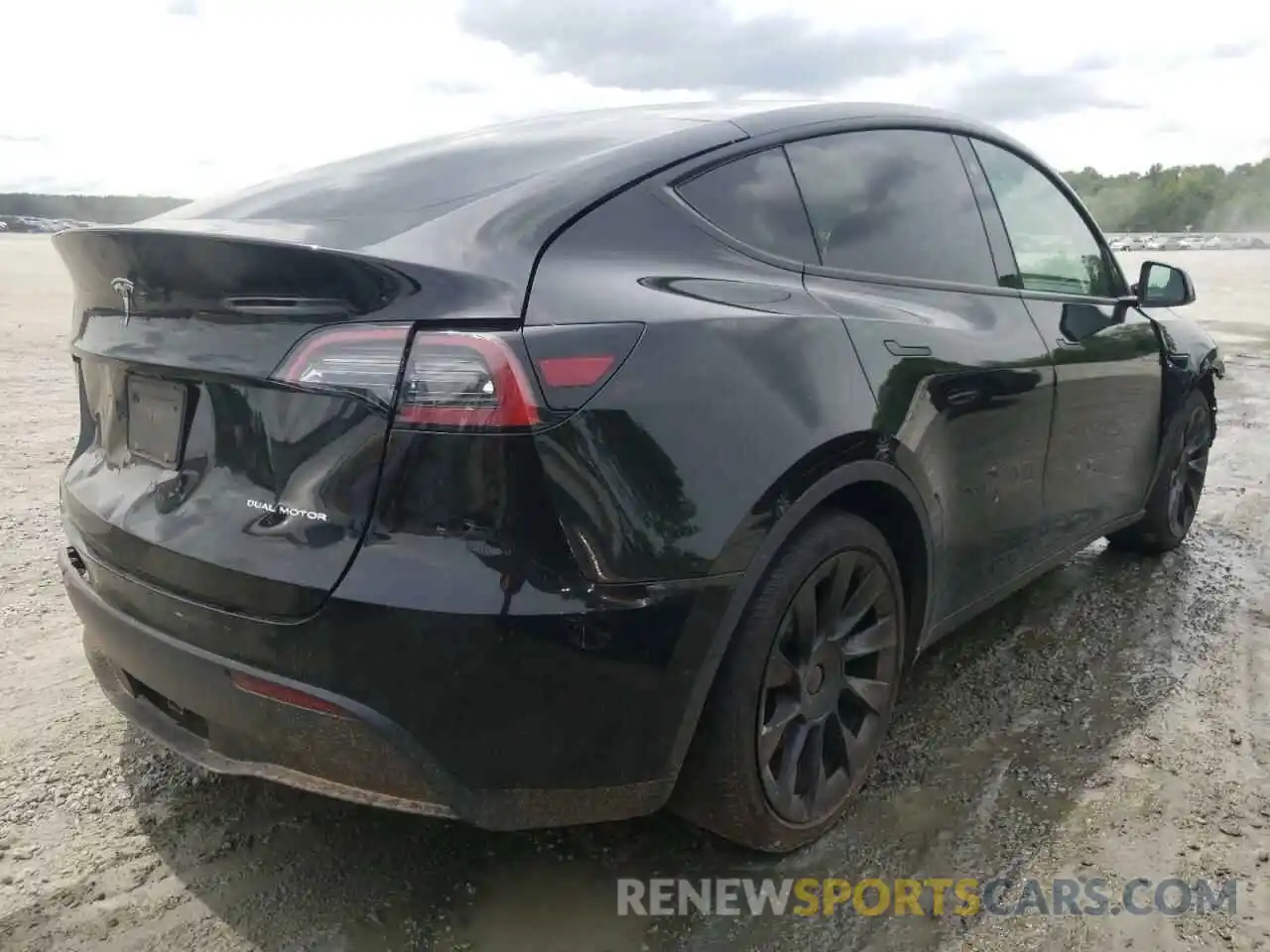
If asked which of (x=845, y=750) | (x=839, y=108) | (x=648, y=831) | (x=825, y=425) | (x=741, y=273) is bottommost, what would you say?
(x=648, y=831)

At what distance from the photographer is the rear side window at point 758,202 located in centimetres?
220

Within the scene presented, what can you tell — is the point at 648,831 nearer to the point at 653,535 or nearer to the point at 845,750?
the point at 845,750

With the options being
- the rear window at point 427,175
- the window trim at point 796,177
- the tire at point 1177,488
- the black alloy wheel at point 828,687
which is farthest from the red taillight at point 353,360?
the tire at point 1177,488

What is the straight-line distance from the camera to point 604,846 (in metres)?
2.38

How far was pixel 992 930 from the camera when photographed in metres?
2.13

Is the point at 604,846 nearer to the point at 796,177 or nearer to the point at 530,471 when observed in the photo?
the point at 530,471

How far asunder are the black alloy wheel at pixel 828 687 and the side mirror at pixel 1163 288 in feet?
6.92

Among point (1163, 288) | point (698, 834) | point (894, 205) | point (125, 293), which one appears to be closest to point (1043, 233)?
point (1163, 288)

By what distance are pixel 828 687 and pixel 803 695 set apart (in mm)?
129

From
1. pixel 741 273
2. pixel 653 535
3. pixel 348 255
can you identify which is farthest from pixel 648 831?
pixel 348 255

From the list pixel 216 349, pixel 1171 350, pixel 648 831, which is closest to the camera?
pixel 216 349

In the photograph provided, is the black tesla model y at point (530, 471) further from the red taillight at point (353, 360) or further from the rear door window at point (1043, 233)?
the rear door window at point (1043, 233)

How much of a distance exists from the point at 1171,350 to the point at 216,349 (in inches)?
147

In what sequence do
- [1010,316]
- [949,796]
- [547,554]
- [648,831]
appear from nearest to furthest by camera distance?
[547,554] → [648,831] → [949,796] → [1010,316]
